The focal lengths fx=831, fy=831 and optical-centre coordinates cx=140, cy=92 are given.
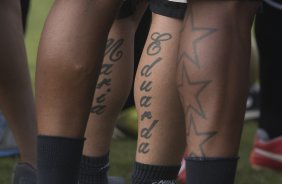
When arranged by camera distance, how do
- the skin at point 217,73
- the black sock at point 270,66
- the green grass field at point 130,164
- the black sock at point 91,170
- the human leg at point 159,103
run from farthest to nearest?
the black sock at point 270,66 → the green grass field at point 130,164 → the black sock at point 91,170 → the human leg at point 159,103 → the skin at point 217,73

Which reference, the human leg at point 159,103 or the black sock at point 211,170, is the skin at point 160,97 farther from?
the black sock at point 211,170

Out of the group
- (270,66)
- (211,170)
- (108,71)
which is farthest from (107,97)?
(270,66)

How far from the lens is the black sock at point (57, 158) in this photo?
5.98 feet

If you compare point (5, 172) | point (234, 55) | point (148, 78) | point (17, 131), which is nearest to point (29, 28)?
point (5, 172)

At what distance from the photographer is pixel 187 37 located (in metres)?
1.74

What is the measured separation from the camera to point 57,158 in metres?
1.84

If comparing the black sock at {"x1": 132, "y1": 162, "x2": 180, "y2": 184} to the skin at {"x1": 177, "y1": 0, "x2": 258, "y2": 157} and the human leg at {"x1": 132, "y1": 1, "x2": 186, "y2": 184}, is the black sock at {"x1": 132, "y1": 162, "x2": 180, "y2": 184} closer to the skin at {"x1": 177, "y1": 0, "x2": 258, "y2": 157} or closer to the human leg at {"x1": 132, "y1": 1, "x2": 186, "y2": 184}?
the human leg at {"x1": 132, "y1": 1, "x2": 186, "y2": 184}

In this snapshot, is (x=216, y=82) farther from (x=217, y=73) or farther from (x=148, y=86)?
(x=148, y=86)

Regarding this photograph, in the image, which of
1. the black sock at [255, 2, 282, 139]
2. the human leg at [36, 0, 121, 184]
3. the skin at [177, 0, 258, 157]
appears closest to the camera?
the skin at [177, 0, 258, 157]

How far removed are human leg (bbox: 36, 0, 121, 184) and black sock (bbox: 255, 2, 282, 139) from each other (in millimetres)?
1251

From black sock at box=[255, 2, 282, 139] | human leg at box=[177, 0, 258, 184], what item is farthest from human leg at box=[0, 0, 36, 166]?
black sock at box=[255, 2, 282, 139]

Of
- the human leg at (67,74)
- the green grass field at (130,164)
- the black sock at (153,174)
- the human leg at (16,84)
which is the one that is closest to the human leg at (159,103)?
the black sock at (153,174)

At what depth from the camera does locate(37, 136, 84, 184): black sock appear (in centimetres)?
182

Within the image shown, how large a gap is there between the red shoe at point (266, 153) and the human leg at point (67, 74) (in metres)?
1.35
